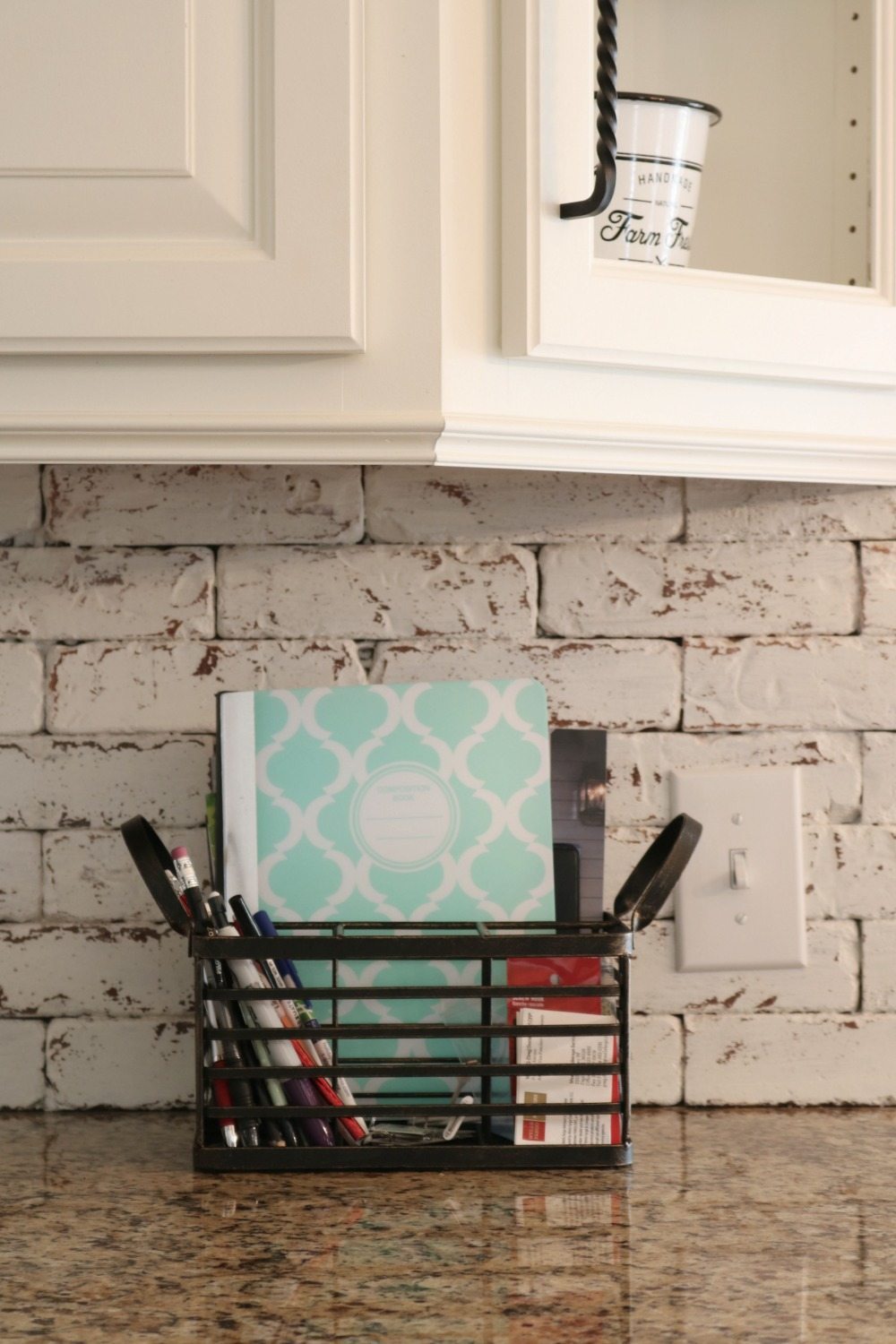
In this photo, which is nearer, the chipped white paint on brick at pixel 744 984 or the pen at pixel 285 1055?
the pen at pixel 285 1055

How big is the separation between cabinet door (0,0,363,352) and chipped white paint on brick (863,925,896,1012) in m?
0.79

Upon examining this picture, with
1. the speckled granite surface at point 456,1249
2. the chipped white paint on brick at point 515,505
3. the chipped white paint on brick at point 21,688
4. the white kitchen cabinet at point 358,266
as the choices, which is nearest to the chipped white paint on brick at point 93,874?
the chipped white paint on brick at point 21,688

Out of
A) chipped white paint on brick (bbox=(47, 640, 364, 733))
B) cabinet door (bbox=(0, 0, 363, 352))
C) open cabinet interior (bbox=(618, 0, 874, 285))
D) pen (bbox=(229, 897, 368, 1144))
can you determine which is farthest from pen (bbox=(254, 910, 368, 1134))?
open cabinet interior (bbox=(618, 0, 874, 285))

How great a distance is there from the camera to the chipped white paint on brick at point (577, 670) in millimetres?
1272

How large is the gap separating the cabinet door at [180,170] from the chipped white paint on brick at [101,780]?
503mm

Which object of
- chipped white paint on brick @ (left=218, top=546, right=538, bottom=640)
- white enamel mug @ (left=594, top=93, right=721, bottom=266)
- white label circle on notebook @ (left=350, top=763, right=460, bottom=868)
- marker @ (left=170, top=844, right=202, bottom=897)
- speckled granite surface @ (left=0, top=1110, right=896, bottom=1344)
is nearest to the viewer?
speckled granite surface @ (left=0, top=1110, right=896, bottom=1344)

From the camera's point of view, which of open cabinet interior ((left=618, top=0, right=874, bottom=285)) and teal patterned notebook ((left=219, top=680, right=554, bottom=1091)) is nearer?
open cabinet interior ((left=618, top=0, right=874, bottom=285))

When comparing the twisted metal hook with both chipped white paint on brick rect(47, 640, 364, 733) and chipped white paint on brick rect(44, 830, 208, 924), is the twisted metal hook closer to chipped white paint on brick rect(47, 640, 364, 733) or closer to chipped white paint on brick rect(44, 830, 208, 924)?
chipped white paint on brick rect(47, 640, 364, 733)

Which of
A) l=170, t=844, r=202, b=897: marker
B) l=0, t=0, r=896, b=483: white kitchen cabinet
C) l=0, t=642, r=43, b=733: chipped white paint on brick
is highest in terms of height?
l=0, t=0, r=896, b=483: white kitchen cabinet

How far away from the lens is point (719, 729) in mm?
1292

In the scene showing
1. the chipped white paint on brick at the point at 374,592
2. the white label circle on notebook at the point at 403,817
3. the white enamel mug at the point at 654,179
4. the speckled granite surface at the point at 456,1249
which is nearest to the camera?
the speckled granite surface at the point at 456,1249

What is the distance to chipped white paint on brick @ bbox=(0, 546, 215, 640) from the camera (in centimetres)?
126

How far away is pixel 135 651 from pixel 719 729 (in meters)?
0.55

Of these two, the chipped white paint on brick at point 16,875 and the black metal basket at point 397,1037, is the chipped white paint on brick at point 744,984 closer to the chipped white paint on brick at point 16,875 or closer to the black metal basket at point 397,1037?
the black metal basket at point 397,1037
